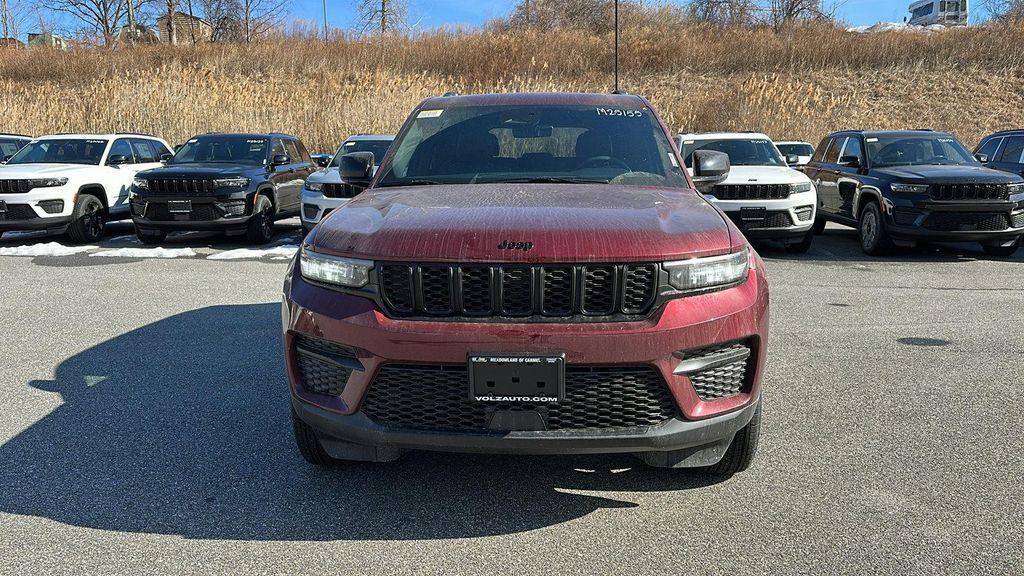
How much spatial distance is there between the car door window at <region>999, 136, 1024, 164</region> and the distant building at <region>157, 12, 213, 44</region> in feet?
143

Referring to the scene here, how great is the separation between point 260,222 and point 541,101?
8.02 meters

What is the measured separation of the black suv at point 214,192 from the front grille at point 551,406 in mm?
9131

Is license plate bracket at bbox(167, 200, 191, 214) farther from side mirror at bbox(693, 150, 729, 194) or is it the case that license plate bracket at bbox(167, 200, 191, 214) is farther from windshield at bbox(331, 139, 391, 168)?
side mirror at bbox(693, 150, 729, 194)

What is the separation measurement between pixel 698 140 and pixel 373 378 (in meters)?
10.7

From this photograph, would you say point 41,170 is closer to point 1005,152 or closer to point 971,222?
point 971,222

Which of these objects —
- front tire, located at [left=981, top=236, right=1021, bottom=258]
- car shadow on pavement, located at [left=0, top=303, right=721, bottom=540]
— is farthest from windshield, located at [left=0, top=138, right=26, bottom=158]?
front tire, located at [left=981, top=236, right=1021, bottom=258]

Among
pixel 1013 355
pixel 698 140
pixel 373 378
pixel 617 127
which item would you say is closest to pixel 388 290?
pixel 373 378

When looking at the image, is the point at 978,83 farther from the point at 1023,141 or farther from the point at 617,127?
the point at 617,127

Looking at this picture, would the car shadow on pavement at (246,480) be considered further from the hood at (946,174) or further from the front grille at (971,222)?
the hood at (946,174)

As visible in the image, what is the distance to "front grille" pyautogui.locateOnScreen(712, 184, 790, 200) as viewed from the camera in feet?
35.1

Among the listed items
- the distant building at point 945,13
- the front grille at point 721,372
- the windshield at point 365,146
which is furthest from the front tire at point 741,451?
the distant building at point 945,13

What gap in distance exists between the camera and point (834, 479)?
11.5ft

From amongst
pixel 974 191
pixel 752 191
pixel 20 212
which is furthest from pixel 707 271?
pixel 20 212

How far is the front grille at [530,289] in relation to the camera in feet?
9.23
